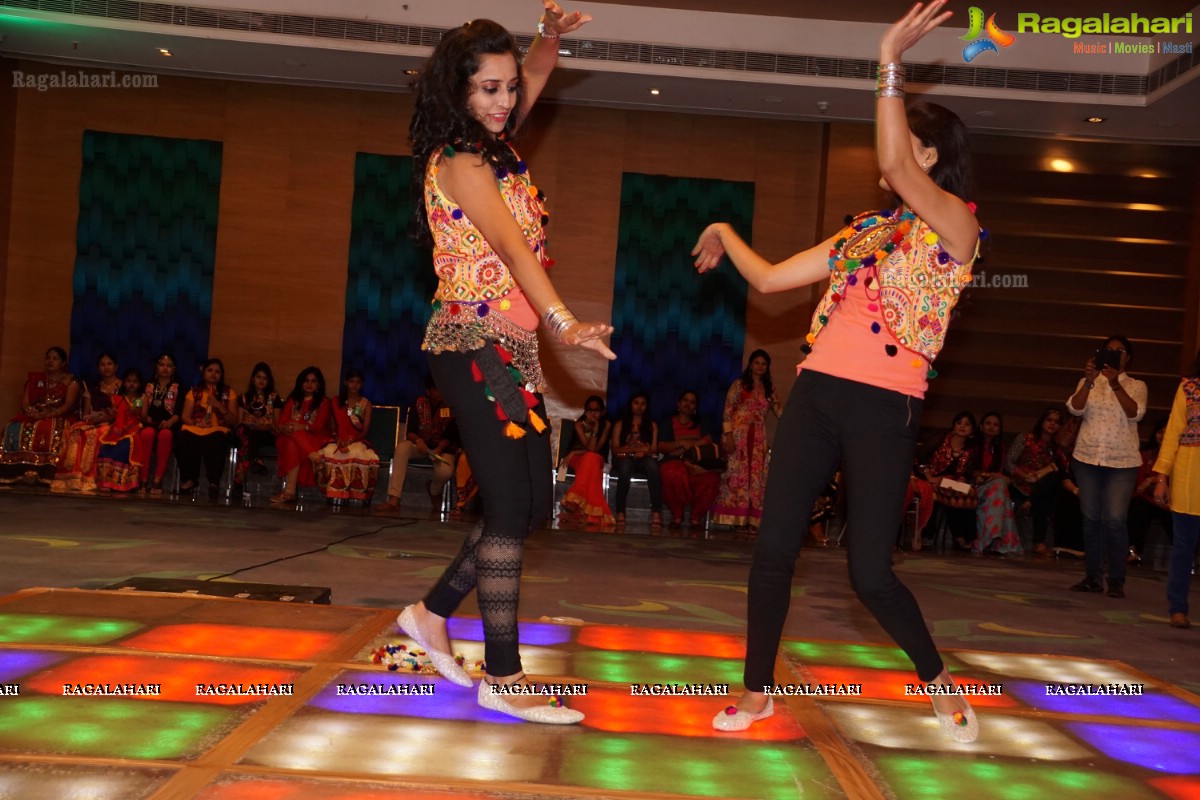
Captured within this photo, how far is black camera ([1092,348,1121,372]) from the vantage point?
5840 mm

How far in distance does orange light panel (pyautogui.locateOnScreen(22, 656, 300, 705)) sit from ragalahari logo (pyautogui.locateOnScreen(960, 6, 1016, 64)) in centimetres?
793

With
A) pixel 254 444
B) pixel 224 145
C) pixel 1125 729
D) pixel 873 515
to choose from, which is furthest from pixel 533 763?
pixel 224 145

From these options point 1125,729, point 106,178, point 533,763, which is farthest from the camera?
point 106,178

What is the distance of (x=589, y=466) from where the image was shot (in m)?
8.79

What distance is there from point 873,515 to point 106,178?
31.4 feet

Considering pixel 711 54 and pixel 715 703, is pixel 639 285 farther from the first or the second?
pixel 715 703

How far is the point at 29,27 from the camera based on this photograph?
881cm

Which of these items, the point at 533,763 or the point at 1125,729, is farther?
the point at 1125,729

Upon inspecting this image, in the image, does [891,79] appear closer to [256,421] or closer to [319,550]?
[319,550]

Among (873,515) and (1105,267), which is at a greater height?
(1105,267)

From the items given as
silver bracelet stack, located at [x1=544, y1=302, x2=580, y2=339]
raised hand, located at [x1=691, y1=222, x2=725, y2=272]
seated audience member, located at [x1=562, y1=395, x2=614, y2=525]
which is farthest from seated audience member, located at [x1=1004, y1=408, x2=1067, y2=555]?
silver bracelet stack, located at [x1=544, y1=302, x2=580, y2=339]

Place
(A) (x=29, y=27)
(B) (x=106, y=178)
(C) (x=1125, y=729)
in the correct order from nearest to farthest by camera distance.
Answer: (C) (x=1125, y=729), (A) (x=29, y=27), (B) (x=106, y=178)

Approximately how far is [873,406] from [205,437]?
7.45 metres

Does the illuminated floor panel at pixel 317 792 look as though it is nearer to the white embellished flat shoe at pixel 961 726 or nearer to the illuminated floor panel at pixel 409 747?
the illuminated floor panel at pixel 409 747
